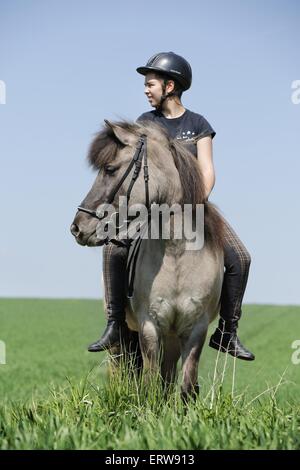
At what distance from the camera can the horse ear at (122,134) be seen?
255 inches

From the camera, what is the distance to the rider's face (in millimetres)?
7184

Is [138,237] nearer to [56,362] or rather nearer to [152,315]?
[152,315]

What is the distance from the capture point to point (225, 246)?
7.11 meters

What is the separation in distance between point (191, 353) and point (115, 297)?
90cm

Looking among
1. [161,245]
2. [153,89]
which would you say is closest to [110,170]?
[161,245]

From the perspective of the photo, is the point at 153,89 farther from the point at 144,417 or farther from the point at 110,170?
the point at 144,417

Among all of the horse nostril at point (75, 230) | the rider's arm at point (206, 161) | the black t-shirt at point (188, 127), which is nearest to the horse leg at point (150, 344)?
the horse nostril at point (75, 230)

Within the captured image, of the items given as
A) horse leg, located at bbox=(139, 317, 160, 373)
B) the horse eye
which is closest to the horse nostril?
the horse eye

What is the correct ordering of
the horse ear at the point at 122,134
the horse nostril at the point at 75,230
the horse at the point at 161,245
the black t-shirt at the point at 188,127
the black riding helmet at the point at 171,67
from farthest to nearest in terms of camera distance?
the black riding helmet at the point at 171,67, the black t-shirt at the point at 188,127, the horse ear at the point at 122,134, the horse at the point at 161,245, the horse nostril at the point at 75,230

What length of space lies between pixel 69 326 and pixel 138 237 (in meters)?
29.3

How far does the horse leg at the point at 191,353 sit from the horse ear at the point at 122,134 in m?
1.62

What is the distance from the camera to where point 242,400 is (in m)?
6.99

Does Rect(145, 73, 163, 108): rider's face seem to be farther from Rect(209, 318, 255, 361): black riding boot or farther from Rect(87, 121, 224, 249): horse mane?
Rect(209, 318, 255, 361): black riding boot

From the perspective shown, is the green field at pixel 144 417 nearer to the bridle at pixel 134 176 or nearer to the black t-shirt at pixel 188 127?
the bridle at pixel 134 176
